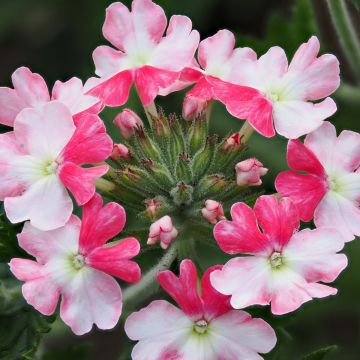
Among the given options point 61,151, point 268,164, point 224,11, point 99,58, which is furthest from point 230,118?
point 61,151

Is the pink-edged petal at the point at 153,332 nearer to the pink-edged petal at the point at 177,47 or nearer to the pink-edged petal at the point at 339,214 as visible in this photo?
the pink-edged petal at the point at 339,214

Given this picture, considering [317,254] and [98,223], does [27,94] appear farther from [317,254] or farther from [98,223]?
[317,254]

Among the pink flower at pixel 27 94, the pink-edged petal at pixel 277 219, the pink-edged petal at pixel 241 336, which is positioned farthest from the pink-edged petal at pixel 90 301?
the pink flower at pixel 27 94

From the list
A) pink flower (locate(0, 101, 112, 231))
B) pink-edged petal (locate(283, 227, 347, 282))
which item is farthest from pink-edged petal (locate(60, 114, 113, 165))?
pink-edged petal (locate(283, 227, 347, 282))

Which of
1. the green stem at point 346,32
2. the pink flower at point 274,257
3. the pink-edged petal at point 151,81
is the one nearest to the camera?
the pink flower at point 274,257

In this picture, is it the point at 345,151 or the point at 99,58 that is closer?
the point at 345,151

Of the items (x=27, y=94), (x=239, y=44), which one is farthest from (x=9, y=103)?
(x=239, y=44)

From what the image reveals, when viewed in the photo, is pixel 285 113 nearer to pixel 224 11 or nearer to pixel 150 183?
pixel 150 183
